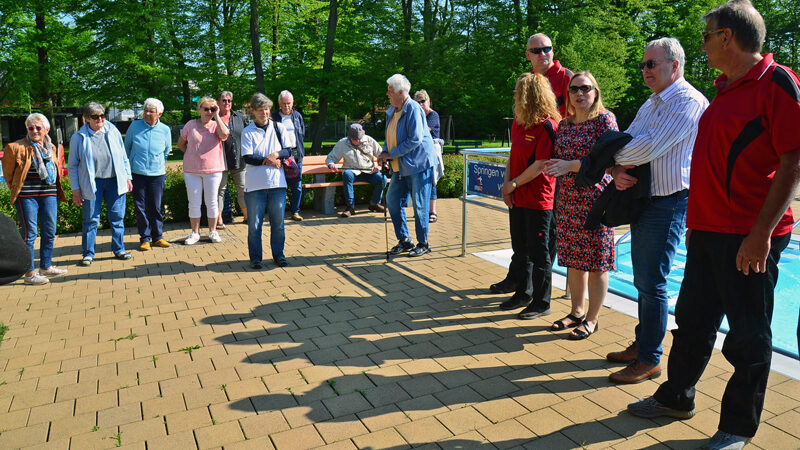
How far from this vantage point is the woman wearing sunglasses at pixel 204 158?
795 centimetres

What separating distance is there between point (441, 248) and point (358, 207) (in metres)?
3.55

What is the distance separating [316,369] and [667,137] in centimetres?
266

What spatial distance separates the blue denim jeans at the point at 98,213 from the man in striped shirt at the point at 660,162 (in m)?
5.95

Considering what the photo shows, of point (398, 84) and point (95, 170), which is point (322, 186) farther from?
point (95, 170)

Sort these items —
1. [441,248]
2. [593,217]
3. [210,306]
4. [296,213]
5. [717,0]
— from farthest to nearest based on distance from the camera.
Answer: [717,0], [296,213], [441,248], [210,306], [593,217]

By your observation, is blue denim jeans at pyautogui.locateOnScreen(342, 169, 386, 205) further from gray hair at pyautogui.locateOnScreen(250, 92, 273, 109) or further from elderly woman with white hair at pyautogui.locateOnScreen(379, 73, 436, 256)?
gray hair at pyautogui.locateOnScreen(250, 92, 273, 109)

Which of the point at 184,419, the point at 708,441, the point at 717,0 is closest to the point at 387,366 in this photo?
the point at 184,419

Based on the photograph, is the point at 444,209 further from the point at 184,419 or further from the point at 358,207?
the point at 184,419

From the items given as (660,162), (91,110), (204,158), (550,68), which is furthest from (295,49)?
(660,162)

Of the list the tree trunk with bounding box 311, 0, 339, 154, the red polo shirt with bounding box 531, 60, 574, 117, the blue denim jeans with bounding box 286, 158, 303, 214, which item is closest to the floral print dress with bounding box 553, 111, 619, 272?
the red polo shirt with bounding box 531, 60, 574, 117

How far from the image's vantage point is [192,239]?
8156 millimetres

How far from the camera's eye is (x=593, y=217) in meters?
3.88

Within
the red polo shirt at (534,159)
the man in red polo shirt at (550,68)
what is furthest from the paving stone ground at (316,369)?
the man in red polo shirt at (550,68)

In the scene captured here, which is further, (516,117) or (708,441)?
(516,117)
